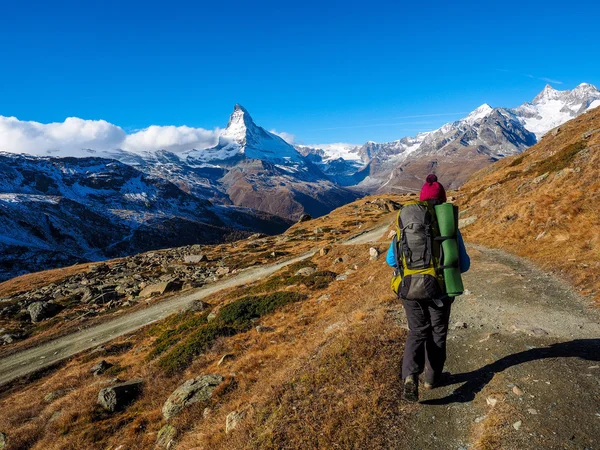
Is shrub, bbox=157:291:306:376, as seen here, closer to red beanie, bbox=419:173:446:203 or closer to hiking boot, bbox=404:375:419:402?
hiking boot, bbox=404:375:419:402

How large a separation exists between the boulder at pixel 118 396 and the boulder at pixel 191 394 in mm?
3556

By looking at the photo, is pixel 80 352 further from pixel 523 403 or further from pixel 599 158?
pixel 599 158

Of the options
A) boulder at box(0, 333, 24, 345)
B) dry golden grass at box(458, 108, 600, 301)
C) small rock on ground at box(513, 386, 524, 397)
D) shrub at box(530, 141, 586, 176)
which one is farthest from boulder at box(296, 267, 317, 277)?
boulder at box(0, 333, 24, 345)

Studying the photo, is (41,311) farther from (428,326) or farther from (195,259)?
(428,326)

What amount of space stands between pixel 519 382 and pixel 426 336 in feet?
7.88

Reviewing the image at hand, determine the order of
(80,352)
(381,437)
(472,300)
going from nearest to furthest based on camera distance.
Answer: (381,437) → (472,300) → (80,352)

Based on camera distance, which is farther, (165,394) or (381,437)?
(165,394)

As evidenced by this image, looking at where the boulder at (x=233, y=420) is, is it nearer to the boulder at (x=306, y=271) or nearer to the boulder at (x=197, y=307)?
the boulder at (x=197, y=307)

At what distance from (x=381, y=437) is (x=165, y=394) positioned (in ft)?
37.2

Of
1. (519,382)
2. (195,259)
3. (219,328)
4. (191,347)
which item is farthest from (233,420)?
(195,259)

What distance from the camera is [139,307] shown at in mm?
35969

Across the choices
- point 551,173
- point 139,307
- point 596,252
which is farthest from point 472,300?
point 139,307

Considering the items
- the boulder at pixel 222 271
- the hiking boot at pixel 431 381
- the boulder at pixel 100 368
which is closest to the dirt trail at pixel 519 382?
the hiking boot at pixel 431 381

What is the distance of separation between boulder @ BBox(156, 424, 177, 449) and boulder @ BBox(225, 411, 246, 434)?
8.04 feet
